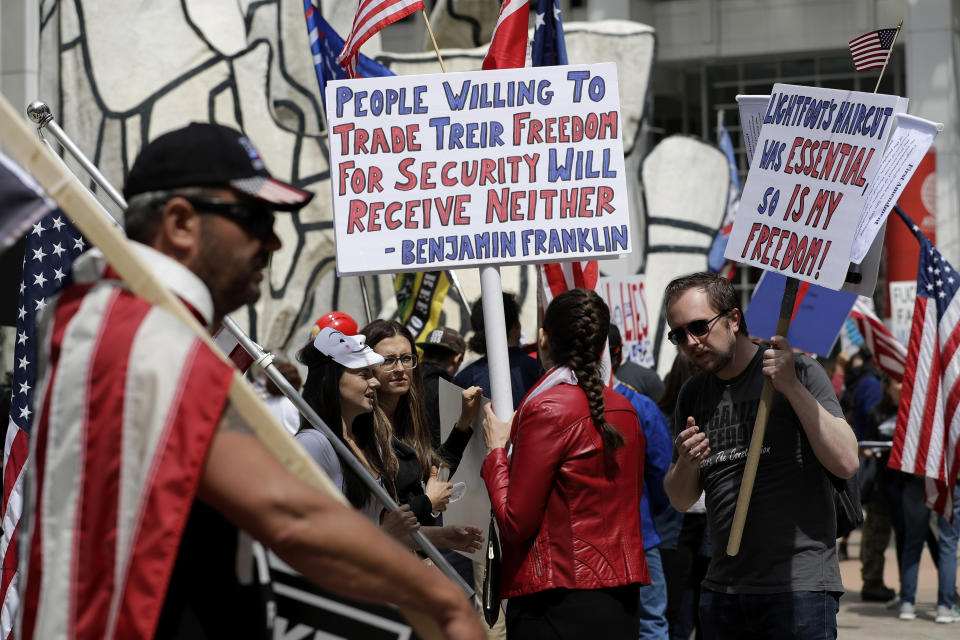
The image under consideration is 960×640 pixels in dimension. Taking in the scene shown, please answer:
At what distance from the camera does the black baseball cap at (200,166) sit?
1.93m

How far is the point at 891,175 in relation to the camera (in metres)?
4.28

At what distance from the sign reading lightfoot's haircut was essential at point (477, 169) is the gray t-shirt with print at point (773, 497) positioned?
857 millimetres

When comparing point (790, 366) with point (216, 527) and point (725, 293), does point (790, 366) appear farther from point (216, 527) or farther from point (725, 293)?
point (216, 527)

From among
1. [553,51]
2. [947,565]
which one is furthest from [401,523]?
[947,565]

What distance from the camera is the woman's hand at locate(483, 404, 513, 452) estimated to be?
438 centimetres

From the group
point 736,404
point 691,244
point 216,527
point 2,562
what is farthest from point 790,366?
point 691,244

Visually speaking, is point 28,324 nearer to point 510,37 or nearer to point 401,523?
point 401,523

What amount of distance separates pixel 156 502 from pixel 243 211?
47 cm

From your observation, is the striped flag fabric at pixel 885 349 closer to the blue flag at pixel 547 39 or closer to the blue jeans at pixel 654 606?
the blue jeans at pixel 654 606

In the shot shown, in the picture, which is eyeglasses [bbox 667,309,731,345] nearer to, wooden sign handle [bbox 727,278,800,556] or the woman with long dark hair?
wooden sign handle [bbox 727,278,800,556]

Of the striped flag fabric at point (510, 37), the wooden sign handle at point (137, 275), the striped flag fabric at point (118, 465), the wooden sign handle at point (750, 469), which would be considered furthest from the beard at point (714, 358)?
the striped flag fabric at point (118, 465)

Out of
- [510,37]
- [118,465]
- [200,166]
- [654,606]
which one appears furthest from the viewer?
[654,606]

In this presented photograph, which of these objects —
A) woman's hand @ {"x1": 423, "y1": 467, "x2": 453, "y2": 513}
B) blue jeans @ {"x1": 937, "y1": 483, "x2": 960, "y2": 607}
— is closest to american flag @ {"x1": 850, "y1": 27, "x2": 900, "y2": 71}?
woman's hand @ {"x1": 423, "y1": 467, "x2": 453, "y2": 513}

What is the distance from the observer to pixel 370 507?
14.0 ft
